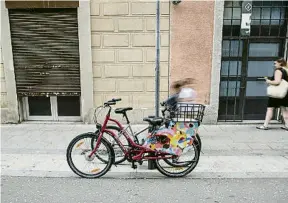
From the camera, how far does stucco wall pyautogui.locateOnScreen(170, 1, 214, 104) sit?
6.38 m

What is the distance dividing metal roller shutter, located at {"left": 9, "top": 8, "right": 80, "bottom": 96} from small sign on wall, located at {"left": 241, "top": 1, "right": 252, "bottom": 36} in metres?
4.15

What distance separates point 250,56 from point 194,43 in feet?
5.08

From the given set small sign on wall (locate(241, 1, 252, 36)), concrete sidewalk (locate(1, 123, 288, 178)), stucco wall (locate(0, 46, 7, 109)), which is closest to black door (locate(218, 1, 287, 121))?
small sign on wall (locate(241, 1, 252, 36))

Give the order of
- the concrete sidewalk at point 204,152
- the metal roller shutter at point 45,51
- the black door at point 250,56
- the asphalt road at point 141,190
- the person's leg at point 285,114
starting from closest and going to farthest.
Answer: the asphalt road at point 141,190, the concrete sidewalk at point 204,152, the person's leg at point 285,114, the metal roller shutter at point 45,51, the black door at point 250,56

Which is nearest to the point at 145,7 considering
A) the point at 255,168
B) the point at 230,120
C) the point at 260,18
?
the point at 260,18

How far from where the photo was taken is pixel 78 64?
21.9 feet

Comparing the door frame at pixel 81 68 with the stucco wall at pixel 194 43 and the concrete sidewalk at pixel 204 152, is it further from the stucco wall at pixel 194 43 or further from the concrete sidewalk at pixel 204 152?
the stucco wall at pixel 194 43

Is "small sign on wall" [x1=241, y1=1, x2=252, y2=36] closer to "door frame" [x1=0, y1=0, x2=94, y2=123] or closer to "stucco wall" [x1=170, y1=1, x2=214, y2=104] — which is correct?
"stucco wall" [x1=170, y1=1, x2=214, y2=104]

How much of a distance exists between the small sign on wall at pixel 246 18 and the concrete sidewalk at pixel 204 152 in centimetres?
241

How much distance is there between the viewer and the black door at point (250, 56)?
6.61 metres

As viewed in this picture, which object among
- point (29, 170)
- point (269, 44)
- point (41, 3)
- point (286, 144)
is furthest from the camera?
point (269, 44)

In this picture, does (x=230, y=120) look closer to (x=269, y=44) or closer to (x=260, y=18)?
(x=269, y=44)

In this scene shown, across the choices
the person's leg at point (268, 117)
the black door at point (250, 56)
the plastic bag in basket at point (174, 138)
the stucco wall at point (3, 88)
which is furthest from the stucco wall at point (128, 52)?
the plastic bag in basket at point (174, 138)

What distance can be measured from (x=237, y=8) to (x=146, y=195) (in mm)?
5242
